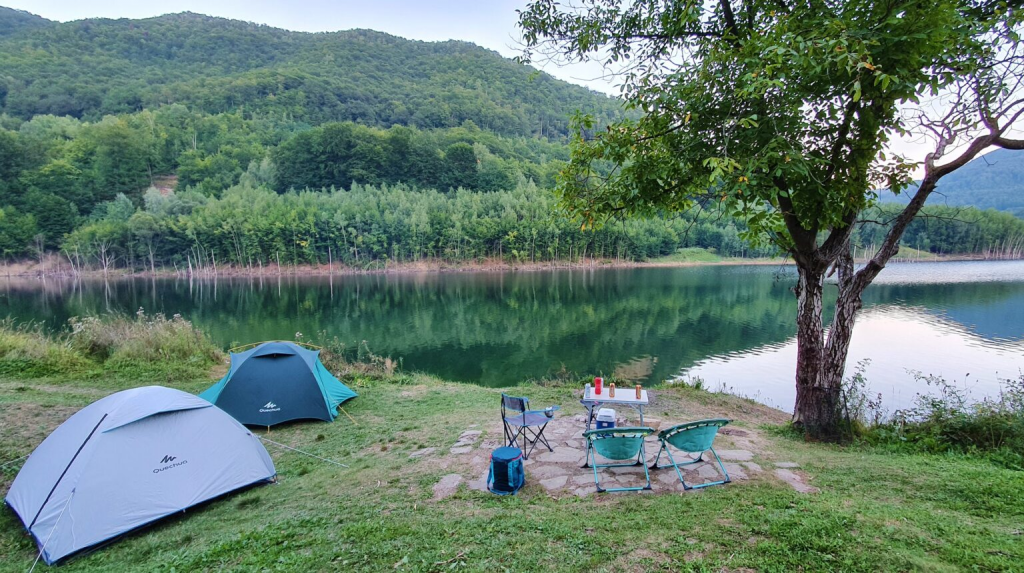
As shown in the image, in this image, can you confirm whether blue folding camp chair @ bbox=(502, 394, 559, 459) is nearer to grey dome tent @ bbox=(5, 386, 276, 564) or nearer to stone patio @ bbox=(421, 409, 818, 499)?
stone patio @ bbox=(421, 409, 818, 499)

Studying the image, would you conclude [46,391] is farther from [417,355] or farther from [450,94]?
[450,94]

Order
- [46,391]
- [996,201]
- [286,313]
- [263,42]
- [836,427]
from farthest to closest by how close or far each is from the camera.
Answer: [263,42] < [996,201] < [286,313] < [46,391] < [836,427]

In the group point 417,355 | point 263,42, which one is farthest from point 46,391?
point 263,42

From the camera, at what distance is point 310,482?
4820 mm

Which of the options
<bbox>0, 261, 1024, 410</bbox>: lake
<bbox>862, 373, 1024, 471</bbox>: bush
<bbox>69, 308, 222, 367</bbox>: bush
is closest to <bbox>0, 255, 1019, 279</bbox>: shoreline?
<bbox>0, 261, 1024, 410</bbox>: lake

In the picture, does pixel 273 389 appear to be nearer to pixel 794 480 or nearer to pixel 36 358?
pixel 794 480

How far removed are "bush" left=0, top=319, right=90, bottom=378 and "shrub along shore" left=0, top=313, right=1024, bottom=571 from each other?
4.15m

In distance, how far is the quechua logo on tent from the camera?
4.27 metres

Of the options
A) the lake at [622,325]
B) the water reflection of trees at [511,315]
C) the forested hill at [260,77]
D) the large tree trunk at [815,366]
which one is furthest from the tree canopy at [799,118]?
the forested hill at [260,77]

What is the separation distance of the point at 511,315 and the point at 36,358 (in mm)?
17123

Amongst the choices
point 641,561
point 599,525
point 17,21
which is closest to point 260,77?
point 17,21

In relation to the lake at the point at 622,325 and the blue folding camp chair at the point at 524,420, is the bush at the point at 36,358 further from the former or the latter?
the blue folding camp chair at the point at 524,420

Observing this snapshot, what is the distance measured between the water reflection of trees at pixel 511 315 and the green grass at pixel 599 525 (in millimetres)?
4369

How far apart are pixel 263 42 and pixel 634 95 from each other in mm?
165081
